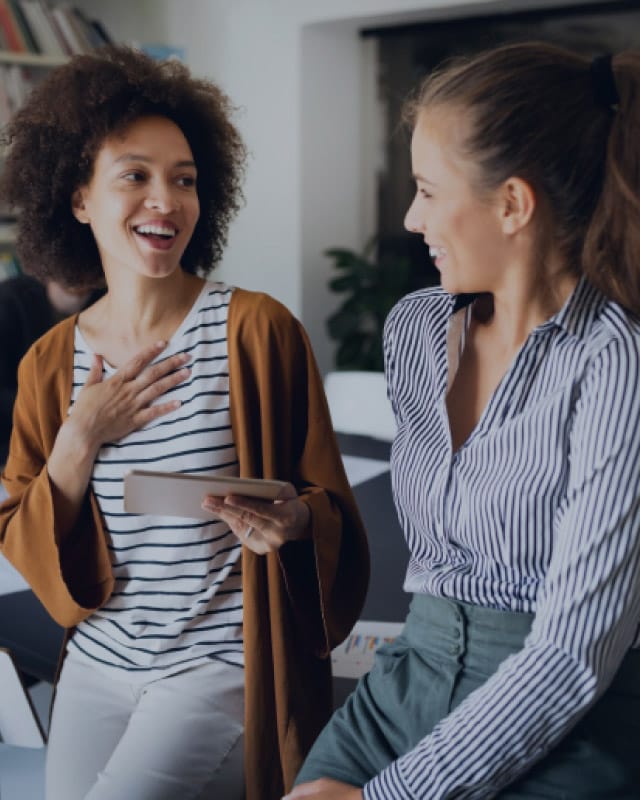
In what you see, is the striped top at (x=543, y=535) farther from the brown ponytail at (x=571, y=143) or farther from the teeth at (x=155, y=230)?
the teeth at (x=155, y=230)

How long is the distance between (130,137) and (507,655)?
0.97 meters

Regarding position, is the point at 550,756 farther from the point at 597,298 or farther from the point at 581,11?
the point at 581,11

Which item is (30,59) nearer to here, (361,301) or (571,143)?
(361,301)

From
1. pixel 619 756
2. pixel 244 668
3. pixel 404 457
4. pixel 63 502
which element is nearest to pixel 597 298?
pixel 404 457

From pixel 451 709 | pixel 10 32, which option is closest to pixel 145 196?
pixel 451 709

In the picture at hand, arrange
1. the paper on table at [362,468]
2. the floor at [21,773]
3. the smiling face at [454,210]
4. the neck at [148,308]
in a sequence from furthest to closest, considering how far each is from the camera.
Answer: the paper on table at [362,468], the floor at [21,773], the neck at [148,308], the smiling face at [454,210]

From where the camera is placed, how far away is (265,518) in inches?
54.9

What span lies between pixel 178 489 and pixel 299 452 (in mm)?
352

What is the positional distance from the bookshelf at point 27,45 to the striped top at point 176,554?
3149mm

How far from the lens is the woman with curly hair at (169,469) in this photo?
1.49 meters

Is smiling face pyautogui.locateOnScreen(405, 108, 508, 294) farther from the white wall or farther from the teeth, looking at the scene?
the white wall

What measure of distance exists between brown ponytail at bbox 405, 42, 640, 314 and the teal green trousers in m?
0.42

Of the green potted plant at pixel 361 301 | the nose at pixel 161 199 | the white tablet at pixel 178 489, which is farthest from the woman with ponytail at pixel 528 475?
the green potted plant at pixel 361 301

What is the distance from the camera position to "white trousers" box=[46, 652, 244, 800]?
4.60ft
